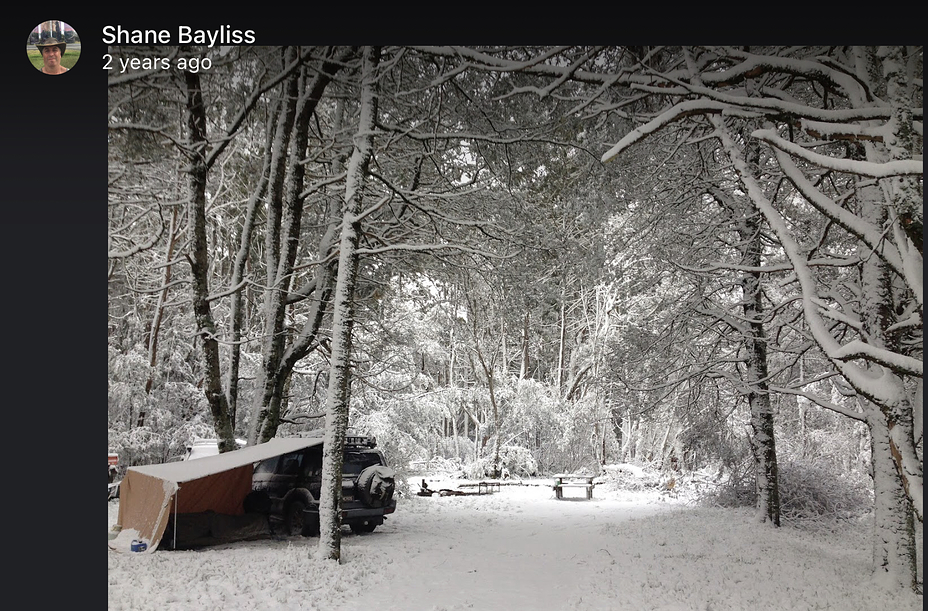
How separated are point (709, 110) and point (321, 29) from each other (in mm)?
2328

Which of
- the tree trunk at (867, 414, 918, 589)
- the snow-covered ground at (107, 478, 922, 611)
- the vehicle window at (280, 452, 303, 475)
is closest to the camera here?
the snow-covered ground at (107, 478, 922, 611)

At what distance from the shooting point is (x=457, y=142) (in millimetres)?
5793

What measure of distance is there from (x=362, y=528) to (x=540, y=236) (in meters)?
3.49

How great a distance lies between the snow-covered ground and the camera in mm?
3768

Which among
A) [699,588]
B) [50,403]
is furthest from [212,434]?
[699,588]

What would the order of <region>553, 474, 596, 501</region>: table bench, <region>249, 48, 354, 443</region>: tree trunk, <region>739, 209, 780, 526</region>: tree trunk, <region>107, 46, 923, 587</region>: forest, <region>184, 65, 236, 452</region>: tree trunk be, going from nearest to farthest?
<region>107, 46, 923, 587</region>: forest → <region>184, 65, 236, 452</region>: tree trunk → <region>249, 48, 354, 443</region>: tree trunk → <region>739, 209, 780, 526</region>: tree trunk → <region>553, 474, 596, 501</region>: table bench

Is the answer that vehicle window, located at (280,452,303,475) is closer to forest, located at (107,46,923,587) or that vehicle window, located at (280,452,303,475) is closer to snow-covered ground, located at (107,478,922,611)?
snow-covered ground, located at (107,478,922,611)

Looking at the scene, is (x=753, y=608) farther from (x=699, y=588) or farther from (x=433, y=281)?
(x=433, y=281)

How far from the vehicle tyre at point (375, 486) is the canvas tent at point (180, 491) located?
91 centimetres

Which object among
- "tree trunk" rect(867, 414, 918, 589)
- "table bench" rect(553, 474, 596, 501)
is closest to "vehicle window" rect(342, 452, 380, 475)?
"table bench" rect(553, 474, 596, 501)

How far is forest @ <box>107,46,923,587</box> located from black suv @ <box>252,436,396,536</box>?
28.7 inches

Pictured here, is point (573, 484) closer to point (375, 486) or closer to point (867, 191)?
point (375, 486)

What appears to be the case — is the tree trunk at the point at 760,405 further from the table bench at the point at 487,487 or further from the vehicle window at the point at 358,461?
the vehicle window at the point at 358,461

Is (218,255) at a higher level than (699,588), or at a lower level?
higher
